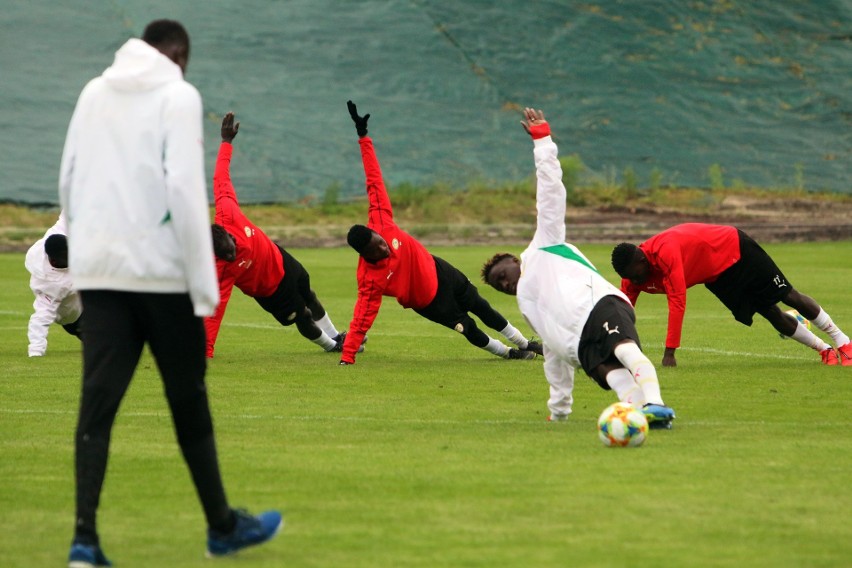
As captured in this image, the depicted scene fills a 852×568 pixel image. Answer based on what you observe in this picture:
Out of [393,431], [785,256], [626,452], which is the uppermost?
[626,452]

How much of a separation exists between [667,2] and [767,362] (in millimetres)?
42293

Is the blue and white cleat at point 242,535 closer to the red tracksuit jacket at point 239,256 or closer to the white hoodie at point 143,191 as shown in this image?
the white hoodie at point 143,191

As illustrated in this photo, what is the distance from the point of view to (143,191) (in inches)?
233

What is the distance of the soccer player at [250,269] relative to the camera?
1446 cm

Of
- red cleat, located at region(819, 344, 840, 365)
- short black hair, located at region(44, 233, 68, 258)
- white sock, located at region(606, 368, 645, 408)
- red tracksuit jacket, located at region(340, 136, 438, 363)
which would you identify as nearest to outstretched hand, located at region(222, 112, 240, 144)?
red tracksuit jacket, located at region(340, 136, 438, 363)

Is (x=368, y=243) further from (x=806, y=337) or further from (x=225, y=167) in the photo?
(x=806, y=337)

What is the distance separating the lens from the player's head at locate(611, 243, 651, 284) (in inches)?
513

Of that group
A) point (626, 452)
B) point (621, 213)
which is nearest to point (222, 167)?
point (626, 452)

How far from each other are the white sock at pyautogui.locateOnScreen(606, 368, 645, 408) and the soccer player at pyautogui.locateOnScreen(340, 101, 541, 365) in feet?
15.6

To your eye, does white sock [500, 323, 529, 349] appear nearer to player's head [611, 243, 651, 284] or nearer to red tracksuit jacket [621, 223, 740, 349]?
red tracksuit jacket [621, 223, 740, 349]

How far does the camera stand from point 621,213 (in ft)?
136

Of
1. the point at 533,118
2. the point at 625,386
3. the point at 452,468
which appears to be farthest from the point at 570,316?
the point at 452,468

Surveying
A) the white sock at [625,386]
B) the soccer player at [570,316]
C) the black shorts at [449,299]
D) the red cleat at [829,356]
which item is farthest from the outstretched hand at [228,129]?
the white sock at [625,386]

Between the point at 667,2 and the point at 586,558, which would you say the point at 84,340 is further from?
the point at 667,2
